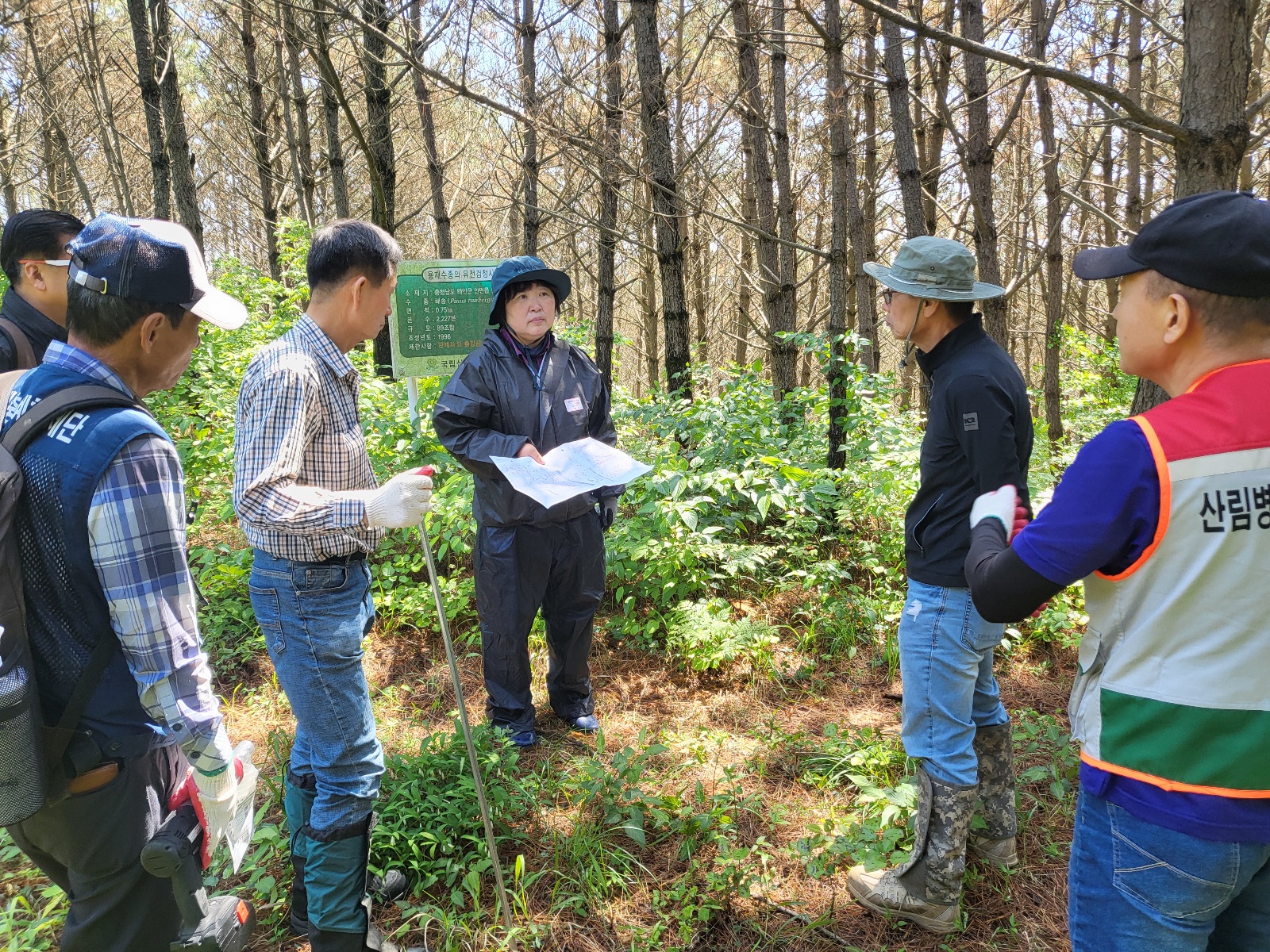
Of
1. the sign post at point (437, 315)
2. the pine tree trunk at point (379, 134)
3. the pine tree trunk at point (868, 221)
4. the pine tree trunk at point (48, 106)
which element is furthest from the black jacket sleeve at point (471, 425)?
the pine tree trunk at point (48, 106)

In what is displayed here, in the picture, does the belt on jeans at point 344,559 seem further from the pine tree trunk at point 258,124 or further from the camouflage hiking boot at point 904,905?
the pine tree trunk at point 258,124

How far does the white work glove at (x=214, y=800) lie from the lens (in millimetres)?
1729

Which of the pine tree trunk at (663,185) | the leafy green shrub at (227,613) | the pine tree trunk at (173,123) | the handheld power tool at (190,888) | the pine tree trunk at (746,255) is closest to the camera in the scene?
the handheld power tool at (190,888)

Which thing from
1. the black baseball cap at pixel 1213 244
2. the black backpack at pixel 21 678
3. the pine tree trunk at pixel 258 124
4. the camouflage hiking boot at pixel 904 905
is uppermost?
the pine tree trunk at pixel 258 124

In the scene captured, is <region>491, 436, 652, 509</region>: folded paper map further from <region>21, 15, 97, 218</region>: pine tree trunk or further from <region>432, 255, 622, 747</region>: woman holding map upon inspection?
<region>21, 15, 97, 218</region>: pine tree trunk

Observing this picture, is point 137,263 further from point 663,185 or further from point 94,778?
point 663,185

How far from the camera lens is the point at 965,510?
7.73ft

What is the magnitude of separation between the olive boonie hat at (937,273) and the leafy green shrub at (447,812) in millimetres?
2377

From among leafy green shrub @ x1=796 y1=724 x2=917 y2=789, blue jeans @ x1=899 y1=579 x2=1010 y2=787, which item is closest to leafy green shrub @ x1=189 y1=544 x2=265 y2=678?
leafy green shrub @ x1=796 y1=724 x2=917 y2=789

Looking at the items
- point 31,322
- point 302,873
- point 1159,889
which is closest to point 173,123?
point 31,322

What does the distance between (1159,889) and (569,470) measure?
2.34 m

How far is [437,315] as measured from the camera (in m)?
5.09

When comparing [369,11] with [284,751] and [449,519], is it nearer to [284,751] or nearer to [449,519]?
[449,519]

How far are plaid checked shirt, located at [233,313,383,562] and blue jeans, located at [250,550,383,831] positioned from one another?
80mm
